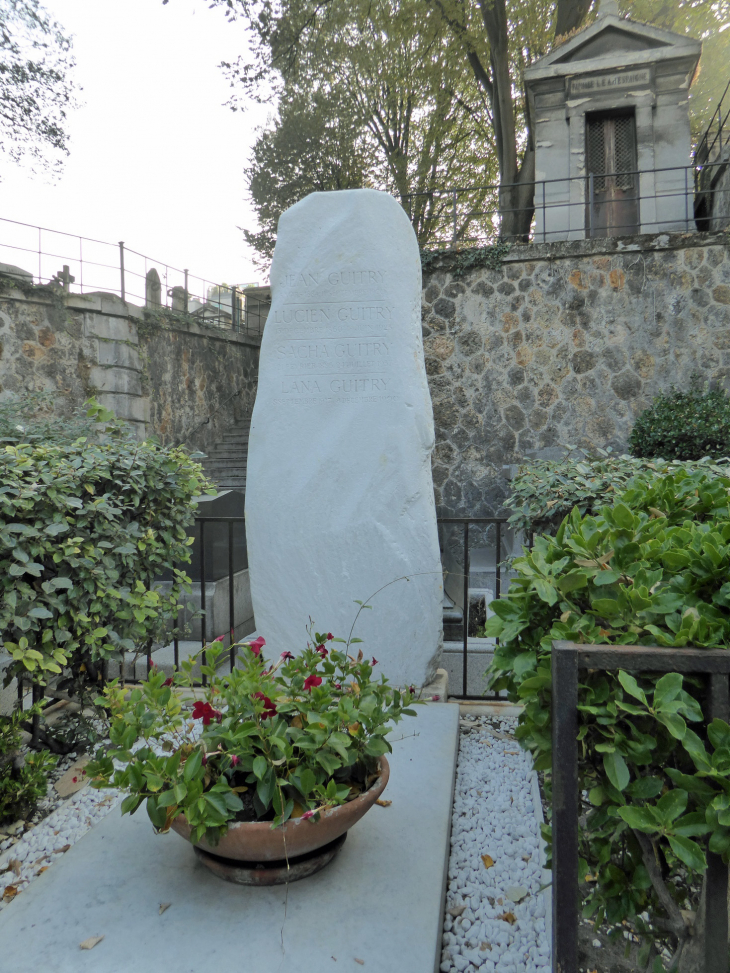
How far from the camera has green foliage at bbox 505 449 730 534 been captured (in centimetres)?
340

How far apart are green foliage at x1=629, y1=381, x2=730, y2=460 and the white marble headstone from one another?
523cm

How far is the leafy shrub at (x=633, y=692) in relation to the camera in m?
1.11

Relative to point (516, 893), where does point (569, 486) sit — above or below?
above

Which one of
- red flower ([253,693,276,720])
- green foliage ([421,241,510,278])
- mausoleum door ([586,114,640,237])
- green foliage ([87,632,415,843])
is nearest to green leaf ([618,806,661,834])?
green foliage ([87,632,415,843])

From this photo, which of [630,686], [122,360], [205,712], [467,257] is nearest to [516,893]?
[205,712]

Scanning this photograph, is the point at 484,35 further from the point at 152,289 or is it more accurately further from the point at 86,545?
the point at 86,545

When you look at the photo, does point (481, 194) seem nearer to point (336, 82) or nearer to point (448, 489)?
point (336, 82)

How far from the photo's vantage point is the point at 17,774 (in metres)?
2.66

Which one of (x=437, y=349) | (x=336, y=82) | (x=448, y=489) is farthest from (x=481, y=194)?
(x=448, y=489)

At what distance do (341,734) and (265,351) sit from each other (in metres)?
2.43

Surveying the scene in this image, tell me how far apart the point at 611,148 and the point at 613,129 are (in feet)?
0.99

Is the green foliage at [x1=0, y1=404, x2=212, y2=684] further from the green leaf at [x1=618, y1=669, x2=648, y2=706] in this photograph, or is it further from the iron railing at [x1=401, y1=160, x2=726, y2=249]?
the iron railing at [x1=401, y1=160, x2=726, y2=249]

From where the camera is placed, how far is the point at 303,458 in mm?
3604

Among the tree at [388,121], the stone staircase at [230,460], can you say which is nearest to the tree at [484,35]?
the tree at [388,121]
